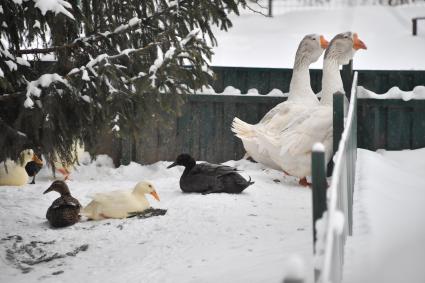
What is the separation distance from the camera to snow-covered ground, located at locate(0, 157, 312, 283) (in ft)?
15.9

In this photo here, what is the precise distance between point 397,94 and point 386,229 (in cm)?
494

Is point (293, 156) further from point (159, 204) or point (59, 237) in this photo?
point (59, 237)

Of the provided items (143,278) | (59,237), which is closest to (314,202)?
(143,278)

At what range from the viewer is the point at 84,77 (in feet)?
15.9

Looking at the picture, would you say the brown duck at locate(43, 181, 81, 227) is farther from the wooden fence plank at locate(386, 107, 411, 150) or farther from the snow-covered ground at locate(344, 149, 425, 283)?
the wooden fence plank at locate(386, 107, 411, 150)

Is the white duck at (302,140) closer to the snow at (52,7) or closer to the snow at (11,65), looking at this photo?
the snow at (11,65)

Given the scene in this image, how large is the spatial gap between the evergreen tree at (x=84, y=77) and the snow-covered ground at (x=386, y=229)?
1672 mm

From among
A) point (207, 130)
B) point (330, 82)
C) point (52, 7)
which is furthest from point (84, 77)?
point (207, 130)

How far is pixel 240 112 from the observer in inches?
392

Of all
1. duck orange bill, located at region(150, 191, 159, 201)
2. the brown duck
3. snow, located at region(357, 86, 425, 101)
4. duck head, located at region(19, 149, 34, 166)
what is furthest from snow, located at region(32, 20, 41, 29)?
snow, located at region(357, 86, 425, 101)

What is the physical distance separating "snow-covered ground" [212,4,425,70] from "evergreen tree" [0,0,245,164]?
11919mm

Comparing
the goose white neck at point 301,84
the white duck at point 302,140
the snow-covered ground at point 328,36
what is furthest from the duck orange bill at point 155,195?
the snow-covered ground at point 328,36

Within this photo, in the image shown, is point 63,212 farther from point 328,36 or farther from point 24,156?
point 328,36

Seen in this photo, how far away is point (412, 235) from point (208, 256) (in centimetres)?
154
